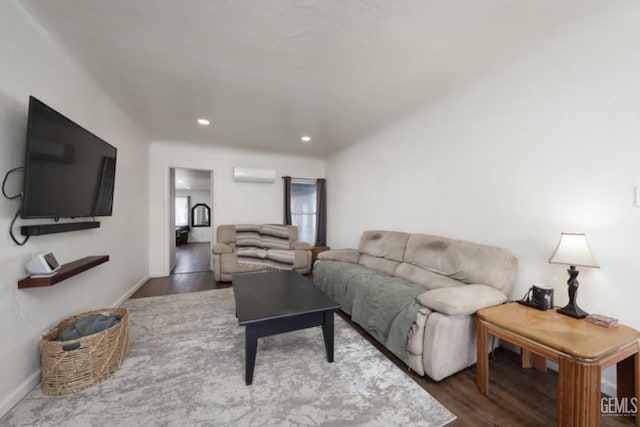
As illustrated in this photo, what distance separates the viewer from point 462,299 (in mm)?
1610

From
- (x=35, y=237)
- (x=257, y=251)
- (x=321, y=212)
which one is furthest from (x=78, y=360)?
(x=321, y=212)

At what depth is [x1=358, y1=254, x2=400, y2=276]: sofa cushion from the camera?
2787mm

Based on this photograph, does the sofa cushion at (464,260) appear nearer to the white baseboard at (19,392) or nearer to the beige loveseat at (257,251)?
the beige loveseat at (257,251)

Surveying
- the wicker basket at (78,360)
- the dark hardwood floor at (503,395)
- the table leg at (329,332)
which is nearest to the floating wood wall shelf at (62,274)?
the wicker basket at (78,360)

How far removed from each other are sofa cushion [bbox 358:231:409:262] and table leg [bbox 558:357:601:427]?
1.70 metres

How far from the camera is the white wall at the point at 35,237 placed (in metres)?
1.36

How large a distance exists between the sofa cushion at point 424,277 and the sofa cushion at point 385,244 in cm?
18

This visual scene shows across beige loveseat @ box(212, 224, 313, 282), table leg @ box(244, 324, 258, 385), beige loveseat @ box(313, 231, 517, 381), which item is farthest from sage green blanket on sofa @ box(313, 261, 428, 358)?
beige loveseat @ box(212, 224, 313, 282)

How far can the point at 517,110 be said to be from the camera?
1.96 m

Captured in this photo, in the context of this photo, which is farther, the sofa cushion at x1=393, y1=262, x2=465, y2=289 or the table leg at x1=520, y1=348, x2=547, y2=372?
the sofa cushion at x1=393, y1=262, x2=465, y2=289

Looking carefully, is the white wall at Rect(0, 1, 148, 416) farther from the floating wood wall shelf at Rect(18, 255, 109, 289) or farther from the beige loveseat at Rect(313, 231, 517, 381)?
the beige loveseat at Rect(313, 231, 517, 381)

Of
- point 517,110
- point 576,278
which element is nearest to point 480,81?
point 517,110

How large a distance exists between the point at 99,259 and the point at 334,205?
12.0 ft

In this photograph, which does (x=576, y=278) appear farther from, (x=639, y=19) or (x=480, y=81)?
(x=480, y=81)
